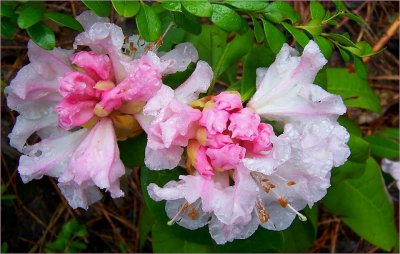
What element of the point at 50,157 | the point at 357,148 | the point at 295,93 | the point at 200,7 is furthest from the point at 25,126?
the point at 357,148

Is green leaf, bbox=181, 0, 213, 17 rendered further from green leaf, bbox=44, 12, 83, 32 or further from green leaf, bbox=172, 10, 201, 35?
green leaf, bbox=44, 12, 83, 32

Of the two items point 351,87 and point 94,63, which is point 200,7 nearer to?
Result: point 94,63

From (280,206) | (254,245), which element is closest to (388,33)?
(254,245)

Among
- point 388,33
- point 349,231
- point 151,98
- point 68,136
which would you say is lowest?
point 349,231

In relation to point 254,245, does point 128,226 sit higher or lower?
lower

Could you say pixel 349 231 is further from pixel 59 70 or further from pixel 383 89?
pixel 59 70

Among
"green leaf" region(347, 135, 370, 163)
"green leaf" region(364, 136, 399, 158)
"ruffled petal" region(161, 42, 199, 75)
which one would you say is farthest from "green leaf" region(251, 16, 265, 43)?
"green leaf" region(364, 136, 399, 158)
